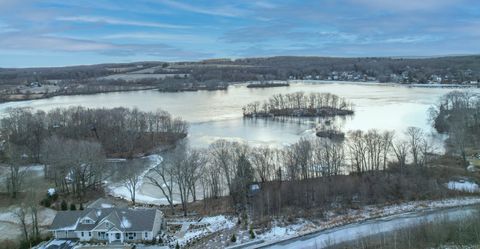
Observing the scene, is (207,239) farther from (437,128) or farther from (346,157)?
(437,128)

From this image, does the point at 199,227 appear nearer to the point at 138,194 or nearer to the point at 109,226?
the point at 109,226

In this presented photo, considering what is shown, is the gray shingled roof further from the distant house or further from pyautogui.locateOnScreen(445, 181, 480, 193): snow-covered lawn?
pyautogui.locateOnScreen(445, 181, 480, 193): snow-covered lawn

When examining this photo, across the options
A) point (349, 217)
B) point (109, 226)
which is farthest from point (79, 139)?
point (349, 217)

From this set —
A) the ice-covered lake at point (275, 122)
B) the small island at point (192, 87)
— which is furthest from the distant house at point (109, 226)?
the small island at point (192, 87)

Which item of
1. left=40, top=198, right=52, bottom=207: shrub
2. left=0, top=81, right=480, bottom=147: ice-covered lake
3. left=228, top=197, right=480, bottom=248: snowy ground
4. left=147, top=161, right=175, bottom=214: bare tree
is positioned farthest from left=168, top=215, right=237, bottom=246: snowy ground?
left=0, top=81, right=480, bottom=147: ice-covered lake

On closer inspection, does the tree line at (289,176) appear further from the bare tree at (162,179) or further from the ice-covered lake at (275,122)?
the ice-covered lake at (275,122)

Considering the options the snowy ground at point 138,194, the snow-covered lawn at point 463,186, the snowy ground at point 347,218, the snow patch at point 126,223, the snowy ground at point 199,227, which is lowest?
the snowy ground at point 138,194

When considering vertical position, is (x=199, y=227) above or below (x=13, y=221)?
above
